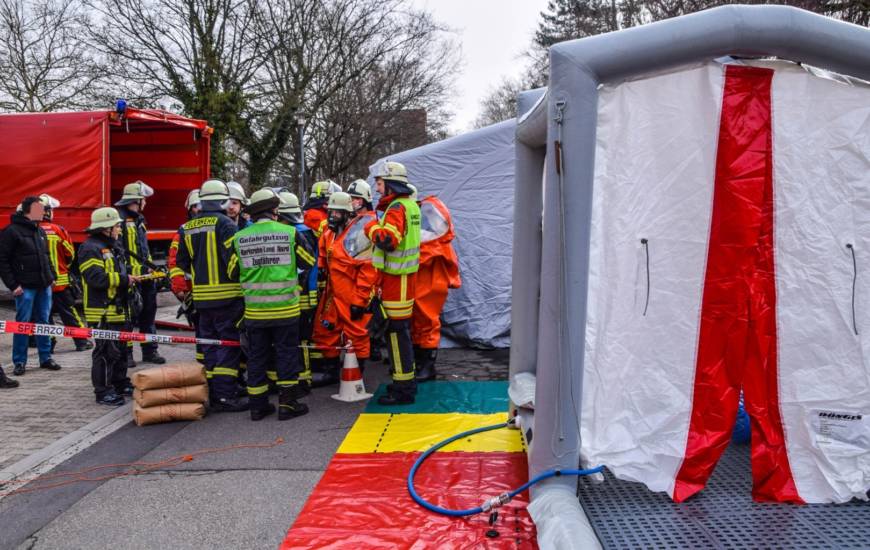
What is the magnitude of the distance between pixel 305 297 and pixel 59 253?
12.7ft

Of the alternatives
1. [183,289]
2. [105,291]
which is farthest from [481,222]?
[105,291]

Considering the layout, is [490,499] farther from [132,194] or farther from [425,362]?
[132,194]

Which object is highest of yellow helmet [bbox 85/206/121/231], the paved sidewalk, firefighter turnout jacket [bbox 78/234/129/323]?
yellow helmet [bbox 85/206/121/231]

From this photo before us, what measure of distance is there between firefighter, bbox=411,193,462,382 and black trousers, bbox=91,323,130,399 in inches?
113

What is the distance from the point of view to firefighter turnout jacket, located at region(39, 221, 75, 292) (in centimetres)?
756

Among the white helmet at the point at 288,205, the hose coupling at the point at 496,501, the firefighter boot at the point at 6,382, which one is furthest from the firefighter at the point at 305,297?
the hose coupling at the point at 496,501

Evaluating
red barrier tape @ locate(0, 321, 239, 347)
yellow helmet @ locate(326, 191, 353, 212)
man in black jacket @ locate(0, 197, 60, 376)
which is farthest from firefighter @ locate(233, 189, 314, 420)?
man in black jacket @ locate(0, 197, 60, 376)

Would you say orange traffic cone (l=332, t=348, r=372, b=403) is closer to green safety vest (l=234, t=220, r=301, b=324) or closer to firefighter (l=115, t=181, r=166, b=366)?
green safety vest (l=234, t=220, r=301, b=324)

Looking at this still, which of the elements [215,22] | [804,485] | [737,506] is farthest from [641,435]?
[215,22]

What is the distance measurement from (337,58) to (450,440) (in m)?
21.4

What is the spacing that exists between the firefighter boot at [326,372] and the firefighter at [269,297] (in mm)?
1122

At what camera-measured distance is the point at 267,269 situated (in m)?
5.17

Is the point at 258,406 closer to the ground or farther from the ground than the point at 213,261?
closer to the ground

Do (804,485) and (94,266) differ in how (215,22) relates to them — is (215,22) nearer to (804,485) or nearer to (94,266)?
(94,266)
